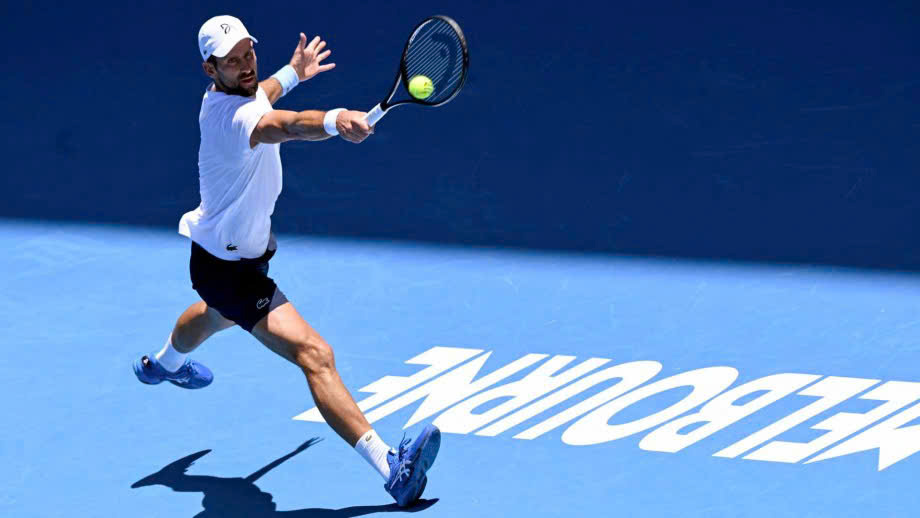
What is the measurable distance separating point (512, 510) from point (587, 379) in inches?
52.1

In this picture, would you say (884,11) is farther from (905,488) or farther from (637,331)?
(905,488)

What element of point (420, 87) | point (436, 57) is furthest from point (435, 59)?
point (420, 87)

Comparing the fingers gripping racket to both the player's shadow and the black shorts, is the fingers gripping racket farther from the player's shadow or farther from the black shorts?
the player's shadow

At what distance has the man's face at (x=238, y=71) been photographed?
22.2ft

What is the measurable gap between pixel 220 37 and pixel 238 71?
156mm

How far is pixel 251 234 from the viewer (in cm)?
704

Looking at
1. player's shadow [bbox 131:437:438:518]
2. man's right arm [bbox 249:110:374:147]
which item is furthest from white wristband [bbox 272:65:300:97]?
player's shadow [bbox 131:437:438:518]

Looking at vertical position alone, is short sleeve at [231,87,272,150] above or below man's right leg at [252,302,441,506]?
above

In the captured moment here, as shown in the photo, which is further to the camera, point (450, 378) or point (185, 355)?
point (450, 378)

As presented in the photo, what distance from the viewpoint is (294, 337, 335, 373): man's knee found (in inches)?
269

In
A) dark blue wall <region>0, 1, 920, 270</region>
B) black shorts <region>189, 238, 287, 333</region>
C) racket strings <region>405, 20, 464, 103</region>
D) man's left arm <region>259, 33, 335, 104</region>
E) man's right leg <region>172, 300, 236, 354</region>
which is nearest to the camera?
racket strings <region>405, 20, 464, 103</region>

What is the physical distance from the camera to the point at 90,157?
437 inches

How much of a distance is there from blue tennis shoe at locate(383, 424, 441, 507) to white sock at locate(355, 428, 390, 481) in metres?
0.02

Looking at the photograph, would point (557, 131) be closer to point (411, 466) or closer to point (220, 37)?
point (220, 37)
